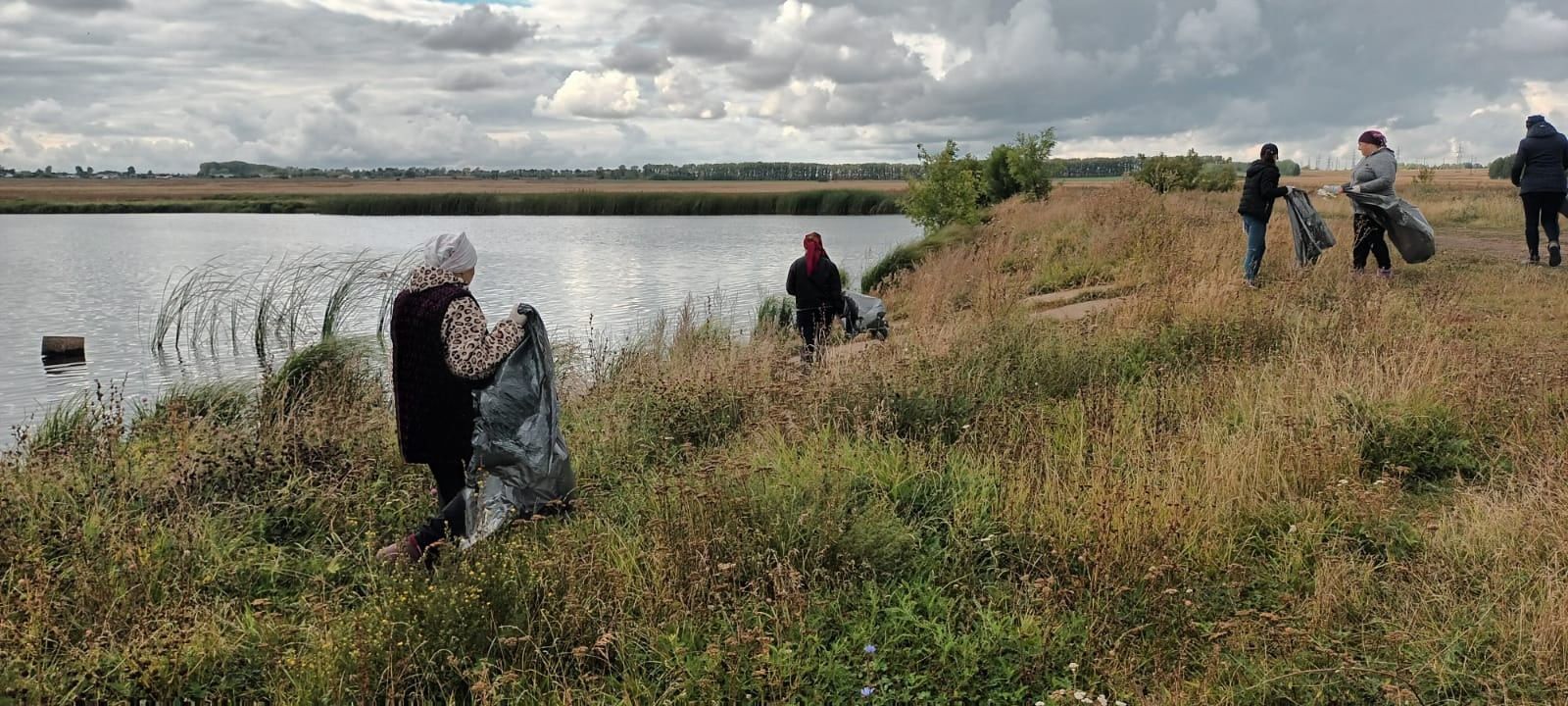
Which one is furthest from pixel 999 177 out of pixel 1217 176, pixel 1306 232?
pixel 1306 232

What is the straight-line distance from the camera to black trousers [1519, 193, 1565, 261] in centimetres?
1245

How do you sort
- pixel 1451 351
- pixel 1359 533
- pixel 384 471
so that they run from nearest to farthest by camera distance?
pixel 1359 533 → pixel 384 471 → pixel 1451 351

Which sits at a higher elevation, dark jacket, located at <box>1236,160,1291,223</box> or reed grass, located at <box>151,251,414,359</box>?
dark jacket, located at <box>1236,160,1291,223</box>

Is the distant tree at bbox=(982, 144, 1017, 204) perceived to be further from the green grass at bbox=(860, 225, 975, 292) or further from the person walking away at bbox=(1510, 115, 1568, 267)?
the person walking away at bbox=(1510, 115, 1568, 267)

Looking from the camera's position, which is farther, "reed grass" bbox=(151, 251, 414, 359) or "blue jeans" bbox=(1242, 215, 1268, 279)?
"reed grass" bbox=(151, 251, 414, 359)

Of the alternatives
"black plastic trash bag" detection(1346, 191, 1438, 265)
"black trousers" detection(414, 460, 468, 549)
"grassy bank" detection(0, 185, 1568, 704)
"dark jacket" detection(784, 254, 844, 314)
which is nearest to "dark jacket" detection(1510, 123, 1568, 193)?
"black plastic trash bag" detection(1346, 191, 1438, 265)

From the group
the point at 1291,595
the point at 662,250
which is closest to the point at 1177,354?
the point at 1291,595

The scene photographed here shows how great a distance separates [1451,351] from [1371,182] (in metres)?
4.75

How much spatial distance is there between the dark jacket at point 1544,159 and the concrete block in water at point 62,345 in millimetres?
21031

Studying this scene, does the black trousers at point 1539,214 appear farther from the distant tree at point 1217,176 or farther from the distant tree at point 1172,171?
the distant tree at point 1217,176

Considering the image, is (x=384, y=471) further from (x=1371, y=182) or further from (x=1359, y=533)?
(x=1371, y=182)

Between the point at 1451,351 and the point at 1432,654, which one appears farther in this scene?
the point at 1451,351

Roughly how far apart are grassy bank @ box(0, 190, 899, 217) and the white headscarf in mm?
68546

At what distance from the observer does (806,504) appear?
4.71 meters
